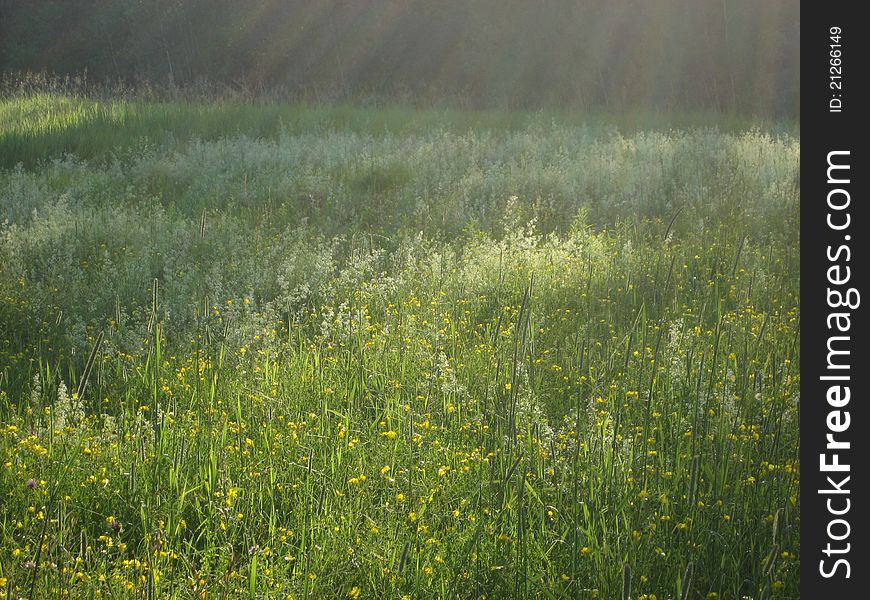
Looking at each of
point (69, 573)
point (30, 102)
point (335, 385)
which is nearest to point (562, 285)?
point (335, 385)

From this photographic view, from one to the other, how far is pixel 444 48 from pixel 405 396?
24.7 metres

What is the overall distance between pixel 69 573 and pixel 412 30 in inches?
1083

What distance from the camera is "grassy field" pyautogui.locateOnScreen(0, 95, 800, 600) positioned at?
2.48 m

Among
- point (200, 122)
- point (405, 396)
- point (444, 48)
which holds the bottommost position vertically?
point (405, 396)

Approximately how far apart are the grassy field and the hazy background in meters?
12.2

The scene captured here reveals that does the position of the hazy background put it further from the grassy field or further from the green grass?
the grassy field

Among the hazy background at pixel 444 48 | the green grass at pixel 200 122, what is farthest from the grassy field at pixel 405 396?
the hazy background at pixel 444 48

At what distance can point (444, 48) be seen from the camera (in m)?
26.9

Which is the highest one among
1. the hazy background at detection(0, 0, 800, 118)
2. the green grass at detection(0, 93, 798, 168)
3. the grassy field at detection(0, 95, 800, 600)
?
the hazy background at detection(0, 0, 800, 118)

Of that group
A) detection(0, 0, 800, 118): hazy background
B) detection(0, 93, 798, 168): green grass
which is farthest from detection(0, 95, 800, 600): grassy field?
detection(0, 0, 800, 118): hazy background

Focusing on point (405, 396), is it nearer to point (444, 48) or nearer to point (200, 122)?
point (200, 122)

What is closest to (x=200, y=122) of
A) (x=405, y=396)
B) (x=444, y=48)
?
(x=405, y=396)

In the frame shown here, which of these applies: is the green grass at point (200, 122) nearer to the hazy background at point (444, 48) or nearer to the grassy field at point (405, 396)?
the hazy background at point (444, 48)
